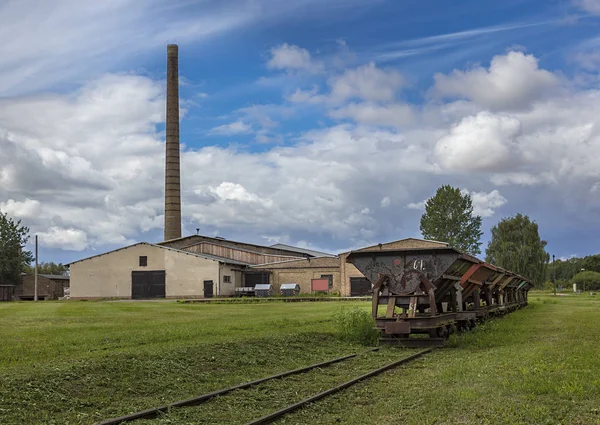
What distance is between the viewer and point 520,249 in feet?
301

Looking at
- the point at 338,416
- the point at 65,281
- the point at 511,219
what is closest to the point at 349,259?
the point at 338,416

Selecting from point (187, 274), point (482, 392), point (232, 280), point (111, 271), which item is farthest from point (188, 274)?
point (482, 392)

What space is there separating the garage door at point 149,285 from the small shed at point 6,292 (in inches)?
898

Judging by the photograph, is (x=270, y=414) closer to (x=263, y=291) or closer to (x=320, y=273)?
(x=263, y=291)

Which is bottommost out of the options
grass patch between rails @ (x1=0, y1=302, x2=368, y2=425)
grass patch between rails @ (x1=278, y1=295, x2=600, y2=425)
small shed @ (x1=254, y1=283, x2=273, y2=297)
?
grass patch between rails @ (x1=278, y1=295, x2=600, y2=425)

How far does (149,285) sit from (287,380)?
2187 inches

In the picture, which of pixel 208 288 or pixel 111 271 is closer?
pixel 208 288

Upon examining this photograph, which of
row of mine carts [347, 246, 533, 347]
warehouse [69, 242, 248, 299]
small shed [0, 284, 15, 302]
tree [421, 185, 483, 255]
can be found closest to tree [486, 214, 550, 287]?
tree [421, 185, 483, 255]

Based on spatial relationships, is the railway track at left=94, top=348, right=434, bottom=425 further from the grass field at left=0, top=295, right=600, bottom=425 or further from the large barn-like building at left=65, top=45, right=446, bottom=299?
the large barn-like building at left=65, top=45, right=446, bottom=299

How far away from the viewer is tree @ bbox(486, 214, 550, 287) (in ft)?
298

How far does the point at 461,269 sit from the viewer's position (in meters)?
20.4

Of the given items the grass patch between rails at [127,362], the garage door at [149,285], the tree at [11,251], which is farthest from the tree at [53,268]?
the grass patch between rails at [127,362]

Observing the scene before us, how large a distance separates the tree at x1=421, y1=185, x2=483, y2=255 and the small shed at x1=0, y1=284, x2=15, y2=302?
57391mm

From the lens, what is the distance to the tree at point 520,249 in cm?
9069
